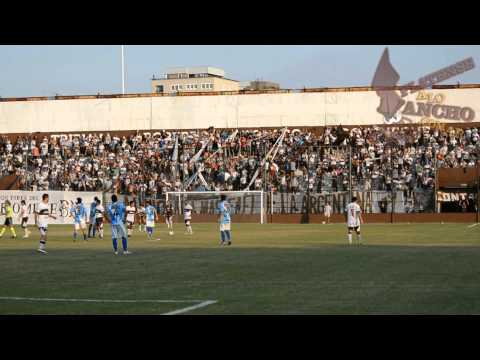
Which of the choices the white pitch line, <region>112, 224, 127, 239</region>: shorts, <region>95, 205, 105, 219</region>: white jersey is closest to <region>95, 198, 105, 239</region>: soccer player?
<region>95, 205, 105, 219</region>: white jersey

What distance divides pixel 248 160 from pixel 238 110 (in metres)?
11.4

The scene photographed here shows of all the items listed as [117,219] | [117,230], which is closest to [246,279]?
[117,219]

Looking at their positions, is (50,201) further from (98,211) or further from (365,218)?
(365,218)

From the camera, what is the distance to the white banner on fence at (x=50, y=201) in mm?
59906

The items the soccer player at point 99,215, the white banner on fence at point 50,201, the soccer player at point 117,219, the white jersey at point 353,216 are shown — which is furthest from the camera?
the white banner on fence at point 50,201

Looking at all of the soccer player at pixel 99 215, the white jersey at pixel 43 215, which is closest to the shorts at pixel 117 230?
the white jersey at pixel 43 215

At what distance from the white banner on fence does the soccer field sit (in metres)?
25.8

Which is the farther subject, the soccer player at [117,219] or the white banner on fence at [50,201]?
the white banner on fence at [50,201]

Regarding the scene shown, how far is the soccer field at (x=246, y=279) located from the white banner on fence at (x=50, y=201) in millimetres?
25797

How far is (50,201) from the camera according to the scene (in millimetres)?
60969

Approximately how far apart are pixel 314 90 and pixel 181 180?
677 inches

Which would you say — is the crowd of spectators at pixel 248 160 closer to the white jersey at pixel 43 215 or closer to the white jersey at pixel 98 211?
the white jersey at pixel 98 211
